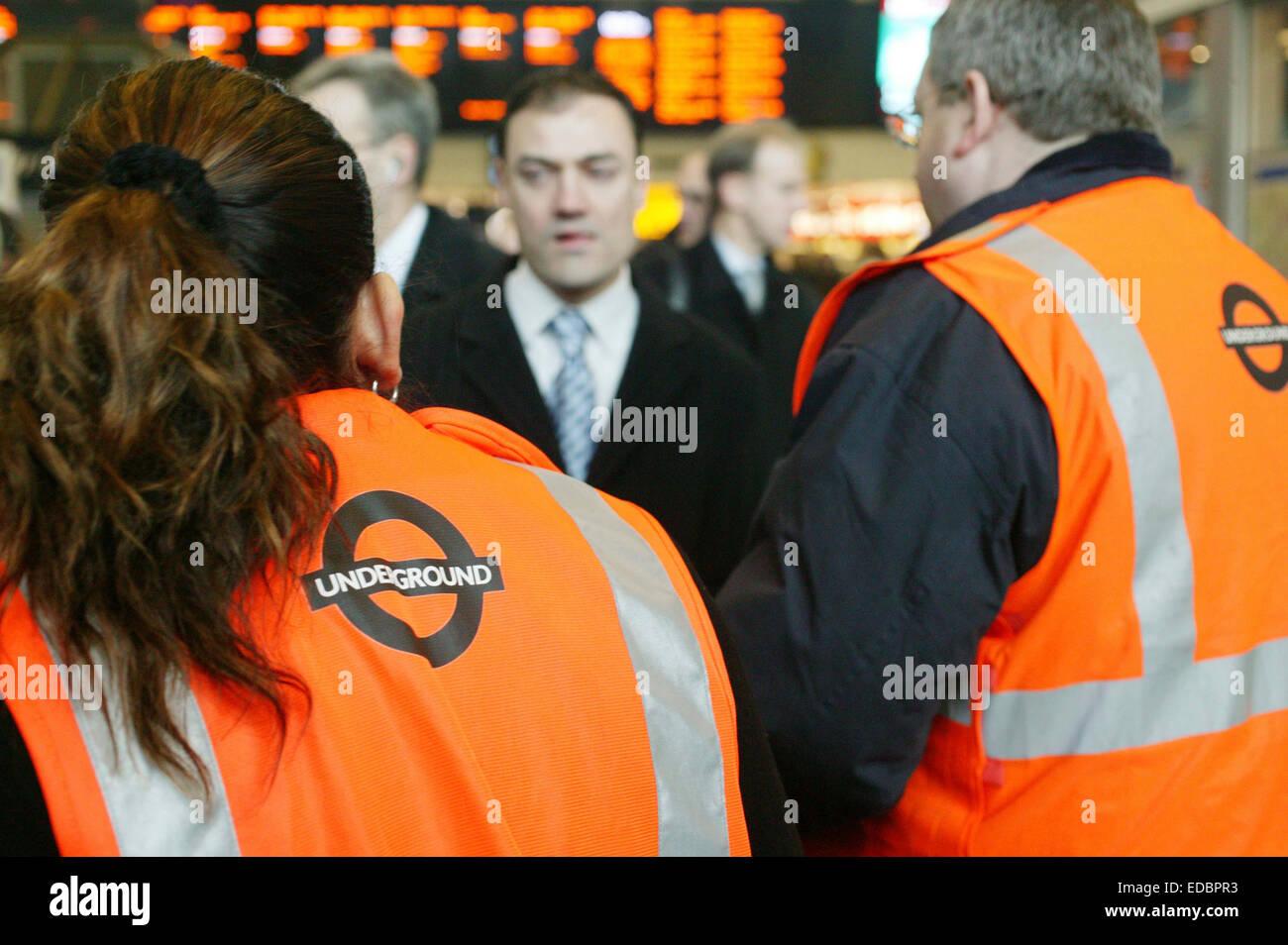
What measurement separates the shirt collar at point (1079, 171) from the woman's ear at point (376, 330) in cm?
85

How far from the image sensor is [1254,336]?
1534mm

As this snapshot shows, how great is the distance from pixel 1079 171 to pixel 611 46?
376cm

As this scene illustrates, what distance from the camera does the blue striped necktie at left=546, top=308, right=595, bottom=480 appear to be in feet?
7.97

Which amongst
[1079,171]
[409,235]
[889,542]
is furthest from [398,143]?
[889,542]

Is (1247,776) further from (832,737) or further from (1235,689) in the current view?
(832,737)

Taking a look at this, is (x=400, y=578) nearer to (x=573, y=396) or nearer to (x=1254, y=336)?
(x=1254, y=336)

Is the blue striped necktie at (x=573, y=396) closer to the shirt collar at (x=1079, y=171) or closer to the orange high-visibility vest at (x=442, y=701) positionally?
the shirt collar at (x=1079, y=171)

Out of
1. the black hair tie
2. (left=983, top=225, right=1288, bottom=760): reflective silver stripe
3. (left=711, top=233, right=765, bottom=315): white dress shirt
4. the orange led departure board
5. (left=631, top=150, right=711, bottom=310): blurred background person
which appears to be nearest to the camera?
the black hair tie

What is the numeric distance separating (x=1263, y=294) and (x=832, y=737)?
80cm

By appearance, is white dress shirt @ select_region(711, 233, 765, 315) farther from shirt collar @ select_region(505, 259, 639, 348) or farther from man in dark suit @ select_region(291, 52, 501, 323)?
shirt collar @ select_region(505, 259, 639, 348)

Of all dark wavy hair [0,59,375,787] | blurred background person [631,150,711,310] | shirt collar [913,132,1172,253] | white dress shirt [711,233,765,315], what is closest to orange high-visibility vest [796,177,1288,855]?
shirt collar [913,132,1172,253]

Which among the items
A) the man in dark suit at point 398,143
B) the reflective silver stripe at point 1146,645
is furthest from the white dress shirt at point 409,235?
the reflective silver stripe at point 1146,645

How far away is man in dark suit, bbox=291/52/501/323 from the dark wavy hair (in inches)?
75.2

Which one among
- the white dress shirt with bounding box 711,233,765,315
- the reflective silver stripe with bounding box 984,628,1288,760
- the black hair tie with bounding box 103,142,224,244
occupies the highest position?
the white dress shirt with bounding box 711,233,765,315
